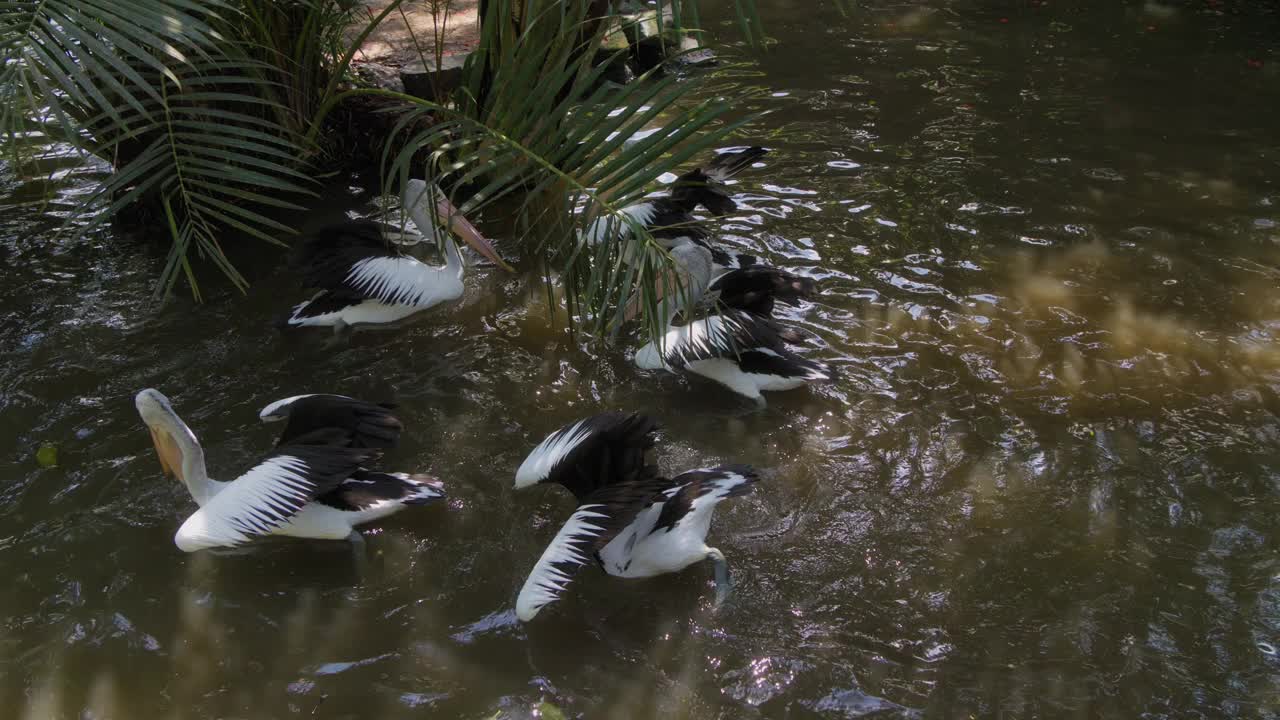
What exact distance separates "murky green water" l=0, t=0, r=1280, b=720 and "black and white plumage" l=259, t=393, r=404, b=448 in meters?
0.27

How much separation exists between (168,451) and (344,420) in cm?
51

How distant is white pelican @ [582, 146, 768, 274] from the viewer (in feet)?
13.5

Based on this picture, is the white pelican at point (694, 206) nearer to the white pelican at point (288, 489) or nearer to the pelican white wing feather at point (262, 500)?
the white pelican at point (288, 489)

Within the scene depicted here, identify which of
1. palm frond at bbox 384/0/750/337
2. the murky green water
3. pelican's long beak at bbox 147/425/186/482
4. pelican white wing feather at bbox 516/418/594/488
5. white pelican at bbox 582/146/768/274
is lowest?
the murky green water

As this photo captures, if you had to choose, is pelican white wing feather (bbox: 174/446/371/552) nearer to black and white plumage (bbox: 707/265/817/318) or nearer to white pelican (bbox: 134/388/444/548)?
white pelican (bbox: 134/388/444/548)

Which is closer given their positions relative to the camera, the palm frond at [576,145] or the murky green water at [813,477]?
the murky green water at [813,477]

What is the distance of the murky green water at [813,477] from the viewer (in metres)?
2.49

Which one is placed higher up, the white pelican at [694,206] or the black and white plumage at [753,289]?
the white pelican at [694,206]

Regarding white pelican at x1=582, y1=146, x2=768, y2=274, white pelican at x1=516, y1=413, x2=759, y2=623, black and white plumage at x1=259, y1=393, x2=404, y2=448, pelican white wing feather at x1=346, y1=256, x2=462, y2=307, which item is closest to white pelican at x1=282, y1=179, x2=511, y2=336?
pelican white wing feather at x1=346, y1=256, x2=462, y2=307

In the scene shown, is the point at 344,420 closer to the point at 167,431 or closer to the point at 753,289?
the point at 167,431

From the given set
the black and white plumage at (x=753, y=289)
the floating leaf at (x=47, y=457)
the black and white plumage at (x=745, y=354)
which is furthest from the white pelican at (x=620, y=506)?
the floating leaf at (x=47, y=457)

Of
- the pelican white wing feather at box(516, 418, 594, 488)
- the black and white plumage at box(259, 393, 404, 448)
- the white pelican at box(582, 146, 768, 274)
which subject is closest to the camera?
the pelican white wing feather at box(516, 418, 594, 488)

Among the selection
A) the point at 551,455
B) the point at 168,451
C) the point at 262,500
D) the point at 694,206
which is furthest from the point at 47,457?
the point at 694,206

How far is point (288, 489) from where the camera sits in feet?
8.95
